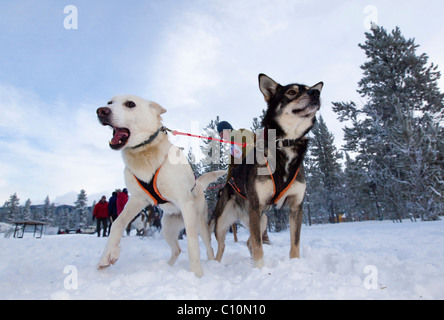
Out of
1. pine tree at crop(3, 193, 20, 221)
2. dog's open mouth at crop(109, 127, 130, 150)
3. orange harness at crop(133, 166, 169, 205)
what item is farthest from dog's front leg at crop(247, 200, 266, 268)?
pine tree at crop(3, 193, 20, 221)

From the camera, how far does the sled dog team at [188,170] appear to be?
110 inches

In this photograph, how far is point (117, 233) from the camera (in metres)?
2.83

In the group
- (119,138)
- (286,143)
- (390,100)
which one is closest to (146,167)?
(119,138)

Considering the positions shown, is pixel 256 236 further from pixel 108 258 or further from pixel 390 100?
pixel 390 100

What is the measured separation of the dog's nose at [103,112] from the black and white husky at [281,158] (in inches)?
73.4

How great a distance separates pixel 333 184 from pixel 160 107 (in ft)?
144

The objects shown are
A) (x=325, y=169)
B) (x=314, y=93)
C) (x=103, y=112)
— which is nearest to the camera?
(x=103, y=112)

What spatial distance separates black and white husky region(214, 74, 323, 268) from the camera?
3.10 m

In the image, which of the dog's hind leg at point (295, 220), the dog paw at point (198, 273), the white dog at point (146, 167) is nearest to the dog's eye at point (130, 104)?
the white dog at point (146, 167)

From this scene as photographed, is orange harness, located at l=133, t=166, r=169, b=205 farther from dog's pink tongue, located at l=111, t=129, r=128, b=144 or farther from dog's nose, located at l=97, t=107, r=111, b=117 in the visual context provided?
dog's nose, located at l=97, t=107, r=111, b=117

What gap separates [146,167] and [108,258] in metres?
1.09
